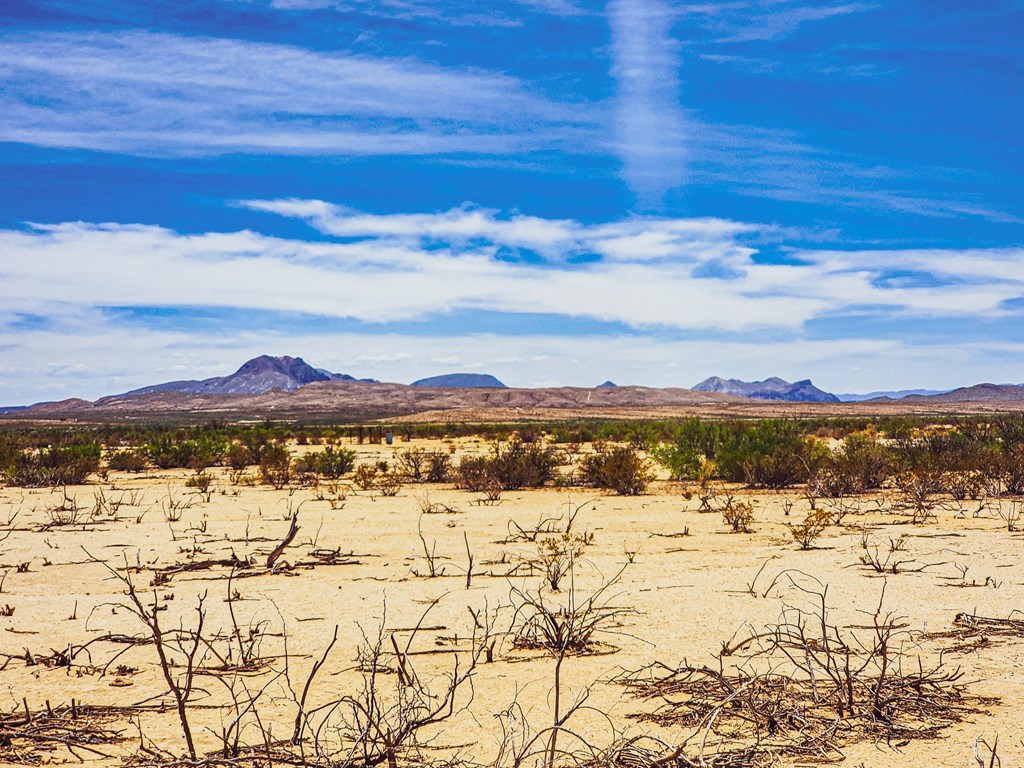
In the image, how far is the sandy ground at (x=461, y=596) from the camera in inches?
235

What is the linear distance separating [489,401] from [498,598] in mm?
148070

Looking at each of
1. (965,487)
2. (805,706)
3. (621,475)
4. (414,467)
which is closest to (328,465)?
(414,467)

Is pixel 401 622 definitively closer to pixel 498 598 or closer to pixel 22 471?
pixel 498 598

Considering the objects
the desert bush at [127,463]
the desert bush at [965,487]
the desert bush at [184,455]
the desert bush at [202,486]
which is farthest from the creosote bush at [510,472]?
the desert bush at [127,463]

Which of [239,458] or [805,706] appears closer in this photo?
[805,706]

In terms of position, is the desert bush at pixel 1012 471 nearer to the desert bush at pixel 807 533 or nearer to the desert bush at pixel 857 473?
the desert bush at pixel 857 473

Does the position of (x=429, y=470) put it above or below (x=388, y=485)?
above

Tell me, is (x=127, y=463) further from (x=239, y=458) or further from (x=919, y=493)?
(x=919, y=493)

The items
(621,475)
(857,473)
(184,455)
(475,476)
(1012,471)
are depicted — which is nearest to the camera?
(1012,471)

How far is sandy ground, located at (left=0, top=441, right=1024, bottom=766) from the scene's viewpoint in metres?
5.98

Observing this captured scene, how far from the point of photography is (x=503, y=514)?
17.2 m

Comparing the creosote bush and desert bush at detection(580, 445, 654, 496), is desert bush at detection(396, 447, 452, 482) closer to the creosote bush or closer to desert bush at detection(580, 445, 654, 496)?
the creosote bush

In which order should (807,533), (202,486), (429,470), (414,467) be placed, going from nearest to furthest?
(807,533) → (202,486) → (414,467) → (429,470)

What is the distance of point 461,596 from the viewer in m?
9.63
